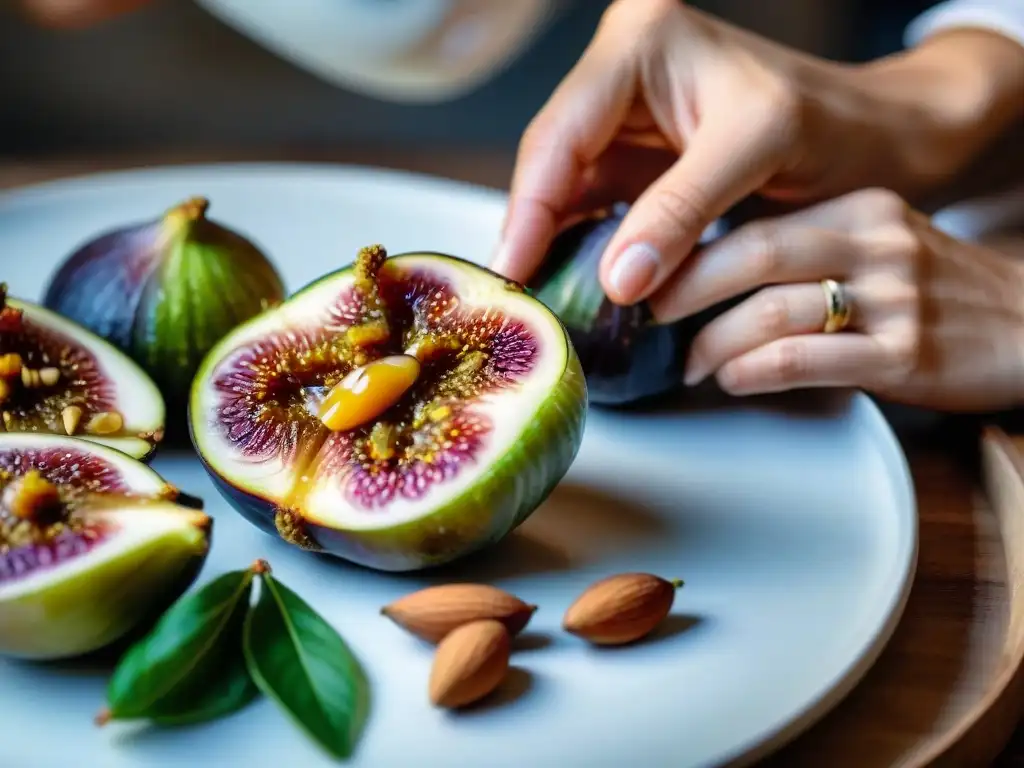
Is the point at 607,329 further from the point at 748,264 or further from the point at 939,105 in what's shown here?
the point at 939,105

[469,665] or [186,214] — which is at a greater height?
[186,214]

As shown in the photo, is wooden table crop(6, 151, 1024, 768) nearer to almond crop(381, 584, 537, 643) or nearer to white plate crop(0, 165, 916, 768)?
→ white plate crop(0, 165, 916, 768)

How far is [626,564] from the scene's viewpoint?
2.77ft

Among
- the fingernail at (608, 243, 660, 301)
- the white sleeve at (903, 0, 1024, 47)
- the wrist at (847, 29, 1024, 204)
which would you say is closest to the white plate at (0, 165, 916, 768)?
the fingernail at (608, 243, 660, 301)

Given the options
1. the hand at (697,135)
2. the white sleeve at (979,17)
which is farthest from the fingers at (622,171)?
the white sleeve at (979,17)

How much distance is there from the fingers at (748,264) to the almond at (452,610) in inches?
14.9

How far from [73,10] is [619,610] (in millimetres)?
1764

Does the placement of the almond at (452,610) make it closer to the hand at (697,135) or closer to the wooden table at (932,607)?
the wooden table at (932,607)

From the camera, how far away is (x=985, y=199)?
4.76ft

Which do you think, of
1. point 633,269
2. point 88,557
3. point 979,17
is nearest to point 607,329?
point 633,269

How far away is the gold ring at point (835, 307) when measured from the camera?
1056 mm

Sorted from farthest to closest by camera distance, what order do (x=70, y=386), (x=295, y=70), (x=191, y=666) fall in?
(x=295, y=70)
(x=70, y=386)
(x=191, y=666)

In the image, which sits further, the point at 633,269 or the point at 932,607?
the point at 633,269

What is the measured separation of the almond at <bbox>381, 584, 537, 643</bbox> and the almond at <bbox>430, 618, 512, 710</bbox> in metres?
0.02
